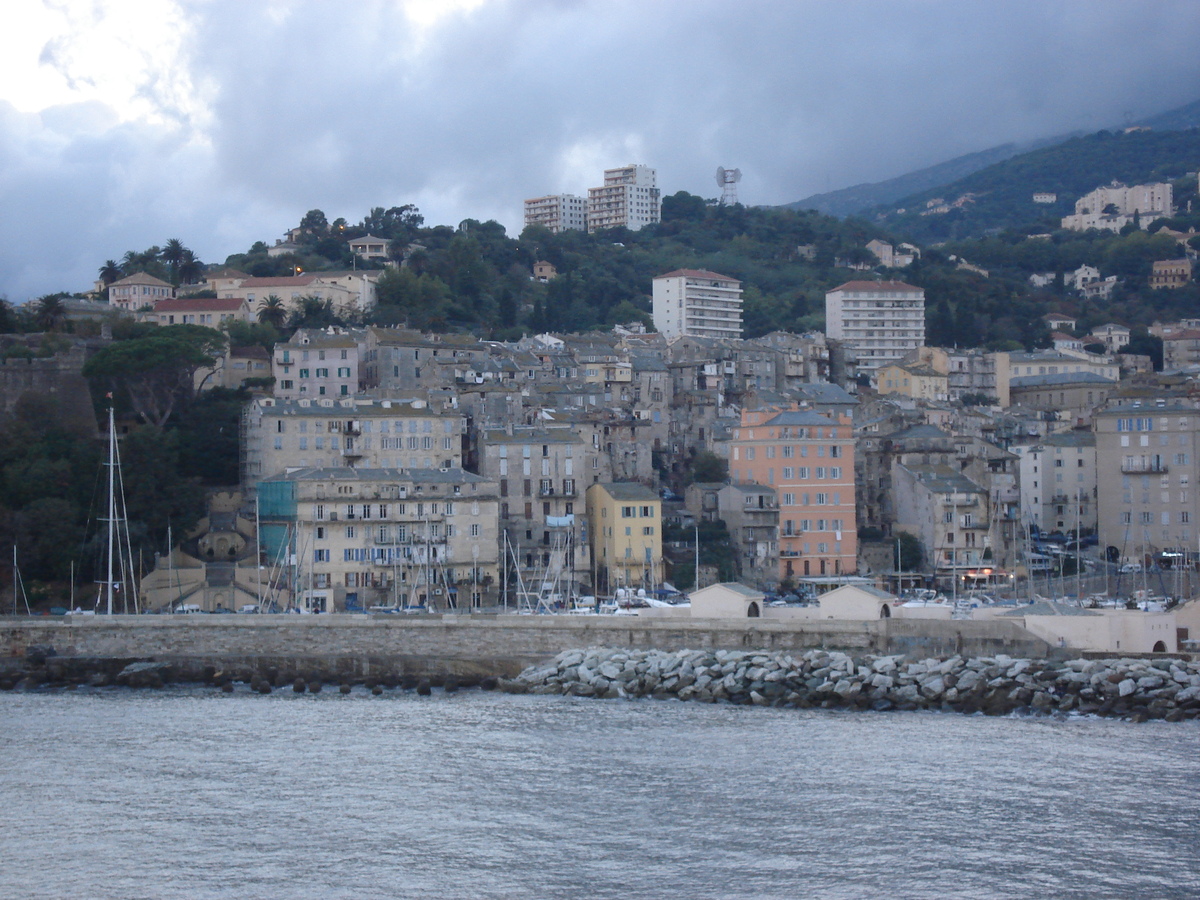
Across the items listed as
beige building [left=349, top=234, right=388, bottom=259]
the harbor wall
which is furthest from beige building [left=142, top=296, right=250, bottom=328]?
the harbor wall

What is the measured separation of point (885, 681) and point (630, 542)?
59.1 ft

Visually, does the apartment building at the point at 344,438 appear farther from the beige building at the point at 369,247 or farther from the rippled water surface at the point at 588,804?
the beige building at the point at 369,247

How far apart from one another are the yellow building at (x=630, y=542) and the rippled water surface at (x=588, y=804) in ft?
57.4

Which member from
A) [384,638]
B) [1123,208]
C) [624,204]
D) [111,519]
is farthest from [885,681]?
[1123,208]

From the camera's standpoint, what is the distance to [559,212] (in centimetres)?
14938

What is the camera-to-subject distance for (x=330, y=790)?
3116 centimetres

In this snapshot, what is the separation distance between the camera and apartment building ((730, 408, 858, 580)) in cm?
6228

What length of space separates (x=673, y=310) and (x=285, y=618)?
63029 millimetres

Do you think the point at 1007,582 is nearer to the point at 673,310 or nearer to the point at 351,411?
the point at 351,411

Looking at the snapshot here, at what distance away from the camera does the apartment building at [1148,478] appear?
215 feet

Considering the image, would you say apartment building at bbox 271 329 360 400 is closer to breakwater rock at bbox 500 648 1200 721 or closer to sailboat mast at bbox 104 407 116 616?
sailboat mast at bbox 104 407 116 616

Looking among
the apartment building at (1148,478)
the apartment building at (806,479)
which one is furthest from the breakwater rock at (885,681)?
the apartment building at (1148,478)

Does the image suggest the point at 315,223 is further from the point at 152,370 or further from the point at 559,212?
the point at 152,370

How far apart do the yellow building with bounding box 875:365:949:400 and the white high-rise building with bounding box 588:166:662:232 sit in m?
56.8
